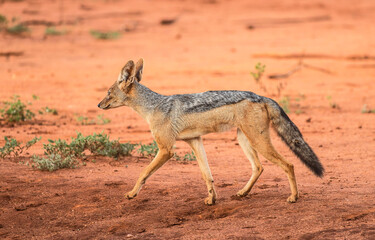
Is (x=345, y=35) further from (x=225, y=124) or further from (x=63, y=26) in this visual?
(x=225, y=124)

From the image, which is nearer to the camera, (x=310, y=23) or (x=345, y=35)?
(x=345, y=35)

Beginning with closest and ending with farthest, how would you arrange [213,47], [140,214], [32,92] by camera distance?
[140,214] < [32,92] < [213,47]

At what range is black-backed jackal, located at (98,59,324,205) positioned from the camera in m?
6.66

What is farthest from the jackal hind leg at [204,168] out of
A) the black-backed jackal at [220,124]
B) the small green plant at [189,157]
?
the small green plant at [189,157]

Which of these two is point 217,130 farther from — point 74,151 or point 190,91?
point 190,91

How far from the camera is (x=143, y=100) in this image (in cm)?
718

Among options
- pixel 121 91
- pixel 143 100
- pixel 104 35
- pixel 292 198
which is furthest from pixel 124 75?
pixel 104 35

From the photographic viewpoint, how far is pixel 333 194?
687 centimetres

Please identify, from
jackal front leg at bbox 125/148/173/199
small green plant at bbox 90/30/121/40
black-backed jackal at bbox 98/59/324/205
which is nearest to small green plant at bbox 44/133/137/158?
black-backed jackal at bbox 98/59/324/205

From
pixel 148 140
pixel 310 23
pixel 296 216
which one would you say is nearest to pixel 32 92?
pixel 148 140

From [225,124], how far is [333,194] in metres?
1.57

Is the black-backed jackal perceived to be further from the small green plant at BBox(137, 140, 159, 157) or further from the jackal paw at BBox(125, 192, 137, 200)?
the small green plant at BBox(137, 140, 159, 157)

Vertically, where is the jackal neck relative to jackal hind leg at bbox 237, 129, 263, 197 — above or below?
above

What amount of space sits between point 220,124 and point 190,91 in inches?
371
